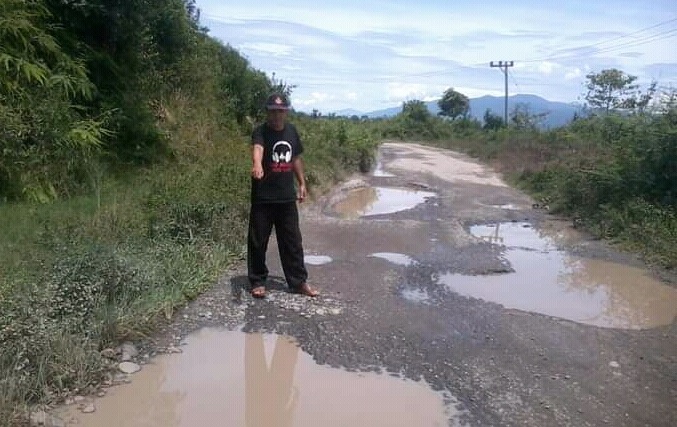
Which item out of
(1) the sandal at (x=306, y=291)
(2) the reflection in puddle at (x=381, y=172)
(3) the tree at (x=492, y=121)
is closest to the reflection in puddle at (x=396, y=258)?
(1) the sandal at (x=306, y=291)

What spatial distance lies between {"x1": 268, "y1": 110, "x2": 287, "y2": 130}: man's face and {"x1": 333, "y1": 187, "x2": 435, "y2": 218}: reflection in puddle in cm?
562

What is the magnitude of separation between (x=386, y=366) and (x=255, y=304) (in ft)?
5.21

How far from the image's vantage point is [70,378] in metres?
3.77

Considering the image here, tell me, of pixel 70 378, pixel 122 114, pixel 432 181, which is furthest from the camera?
pixel 432 181

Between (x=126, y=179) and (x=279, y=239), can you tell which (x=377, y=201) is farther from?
(x=279, y=239)

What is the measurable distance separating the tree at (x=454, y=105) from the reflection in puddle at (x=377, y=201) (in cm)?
4286

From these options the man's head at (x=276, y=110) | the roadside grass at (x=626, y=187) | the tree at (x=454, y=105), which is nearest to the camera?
the man's head at (x=276, y=110)

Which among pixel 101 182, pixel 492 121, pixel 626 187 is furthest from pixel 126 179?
pixel 492 121

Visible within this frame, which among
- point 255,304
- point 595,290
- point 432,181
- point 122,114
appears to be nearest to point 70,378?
point 255,304

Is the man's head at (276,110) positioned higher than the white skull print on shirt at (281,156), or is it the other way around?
the man's head at (276,110)

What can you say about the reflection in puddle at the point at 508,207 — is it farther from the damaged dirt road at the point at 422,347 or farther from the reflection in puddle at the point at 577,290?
the damaged dirt road at the point at 422,347

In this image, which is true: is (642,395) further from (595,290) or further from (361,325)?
(595,290)

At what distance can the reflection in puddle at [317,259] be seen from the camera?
7.41 metres

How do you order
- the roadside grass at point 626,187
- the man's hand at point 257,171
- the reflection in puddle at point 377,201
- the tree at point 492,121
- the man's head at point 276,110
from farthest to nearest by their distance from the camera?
the tree at point 492,121, the reflection in puddle at point 377,201, the roadside grass at point 626,187, the man's head at point 276,110, the man's hand at point 257,171
